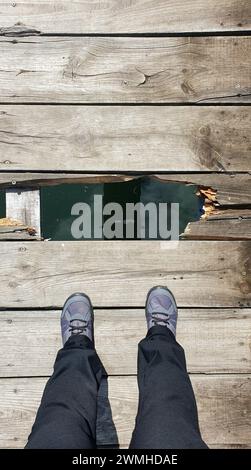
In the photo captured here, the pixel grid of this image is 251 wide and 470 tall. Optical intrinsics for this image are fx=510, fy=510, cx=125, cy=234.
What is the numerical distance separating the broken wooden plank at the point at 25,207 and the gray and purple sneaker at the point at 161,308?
2.10 ft

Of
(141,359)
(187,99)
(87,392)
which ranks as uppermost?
(187,99)

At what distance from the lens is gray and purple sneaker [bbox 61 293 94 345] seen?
2424 millimetres

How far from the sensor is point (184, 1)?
96.7 inches

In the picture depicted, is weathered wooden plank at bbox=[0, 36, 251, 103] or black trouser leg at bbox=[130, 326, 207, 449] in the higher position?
weathered wooden plank at bbox=[0, 36, 251, 103]

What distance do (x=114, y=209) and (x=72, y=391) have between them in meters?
1.23

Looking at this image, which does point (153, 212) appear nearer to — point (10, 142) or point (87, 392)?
point (10, 142)

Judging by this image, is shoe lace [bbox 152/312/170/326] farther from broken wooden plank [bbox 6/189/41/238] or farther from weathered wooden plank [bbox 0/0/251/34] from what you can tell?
weathered wooden plank [bbox 0/0/251/34]

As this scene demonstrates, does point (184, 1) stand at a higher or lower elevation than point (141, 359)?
higher

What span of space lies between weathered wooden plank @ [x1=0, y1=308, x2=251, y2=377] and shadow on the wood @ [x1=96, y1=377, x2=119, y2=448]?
162mm

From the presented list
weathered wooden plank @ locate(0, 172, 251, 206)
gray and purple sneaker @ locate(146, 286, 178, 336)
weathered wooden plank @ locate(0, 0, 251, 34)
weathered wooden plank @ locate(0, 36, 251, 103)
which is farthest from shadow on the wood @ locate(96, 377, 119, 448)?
weathered wooden plank @ locate(0, 0, 251, 34)

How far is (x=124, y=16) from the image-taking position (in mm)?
2441
